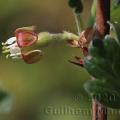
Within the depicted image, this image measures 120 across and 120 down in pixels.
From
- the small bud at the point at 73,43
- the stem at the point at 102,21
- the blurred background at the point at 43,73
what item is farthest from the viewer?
the blurred background at the point at 43,73

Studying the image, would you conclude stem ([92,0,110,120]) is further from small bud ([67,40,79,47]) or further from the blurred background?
the blurred background

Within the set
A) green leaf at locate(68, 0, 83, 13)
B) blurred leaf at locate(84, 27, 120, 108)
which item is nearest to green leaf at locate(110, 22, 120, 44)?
blurred leaf at locate(84, 27, 120, 108)

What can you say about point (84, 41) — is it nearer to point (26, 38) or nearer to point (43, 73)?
point (26, 38)

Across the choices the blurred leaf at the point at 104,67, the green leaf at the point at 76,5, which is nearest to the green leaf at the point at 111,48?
the blurred leaf at the point at 104,67

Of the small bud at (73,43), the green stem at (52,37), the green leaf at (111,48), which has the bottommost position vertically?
the green leaf at (111,48)

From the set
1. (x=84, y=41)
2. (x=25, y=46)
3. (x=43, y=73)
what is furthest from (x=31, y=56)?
(x=43, y=73)

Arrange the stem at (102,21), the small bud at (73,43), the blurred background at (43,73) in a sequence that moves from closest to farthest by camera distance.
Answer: the stem at (102,21) < the small bud at (73,43) < the blurred background at (43,73)

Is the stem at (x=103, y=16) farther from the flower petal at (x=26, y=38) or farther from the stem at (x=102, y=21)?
the flower petal at (x=26, y=38)
